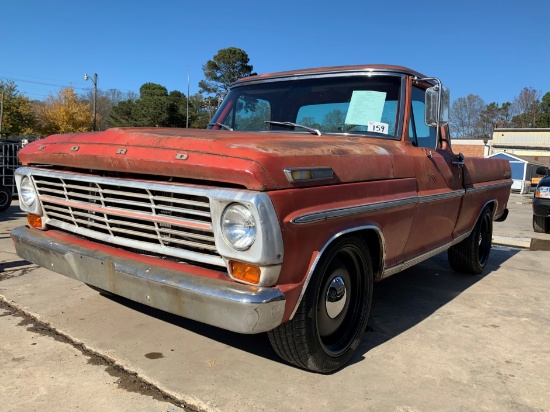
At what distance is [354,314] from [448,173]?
5.79ft

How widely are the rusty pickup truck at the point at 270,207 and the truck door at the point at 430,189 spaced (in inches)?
0.9

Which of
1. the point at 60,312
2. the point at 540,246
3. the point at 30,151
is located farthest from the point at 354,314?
the point at 540,246

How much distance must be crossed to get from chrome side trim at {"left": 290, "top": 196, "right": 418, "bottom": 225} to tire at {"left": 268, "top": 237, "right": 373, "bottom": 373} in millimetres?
173

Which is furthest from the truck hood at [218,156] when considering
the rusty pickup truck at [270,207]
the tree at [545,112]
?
the tree at [545,112]

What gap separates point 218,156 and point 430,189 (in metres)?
2.10

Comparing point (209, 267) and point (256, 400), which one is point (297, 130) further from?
point (256, 400)

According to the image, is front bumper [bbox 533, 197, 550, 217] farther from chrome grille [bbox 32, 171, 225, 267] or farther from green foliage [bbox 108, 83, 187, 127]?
green foliage [bbox 108, 83, 187, 127]

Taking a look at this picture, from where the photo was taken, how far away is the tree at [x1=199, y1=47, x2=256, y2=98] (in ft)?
A: 148

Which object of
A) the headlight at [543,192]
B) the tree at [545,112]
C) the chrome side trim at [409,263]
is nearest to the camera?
the chrome side trim at [409,263]

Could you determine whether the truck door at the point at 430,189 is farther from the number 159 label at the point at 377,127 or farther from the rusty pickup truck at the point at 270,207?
the number 159 label at the point at 377,127

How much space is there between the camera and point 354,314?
3.06 meters

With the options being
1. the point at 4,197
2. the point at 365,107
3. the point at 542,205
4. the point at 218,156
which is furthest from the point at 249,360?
the point at 4,197

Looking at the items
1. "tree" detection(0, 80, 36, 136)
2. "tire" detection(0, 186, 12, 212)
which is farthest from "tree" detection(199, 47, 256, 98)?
"tire" detection(0, 186, 12, 212)

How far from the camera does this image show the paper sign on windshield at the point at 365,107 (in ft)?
11.6
